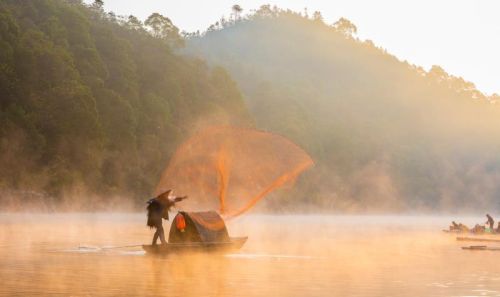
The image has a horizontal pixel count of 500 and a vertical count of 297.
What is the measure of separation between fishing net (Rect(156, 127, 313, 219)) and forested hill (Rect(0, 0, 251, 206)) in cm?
361

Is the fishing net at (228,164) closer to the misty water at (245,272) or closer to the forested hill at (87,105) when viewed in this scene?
the forested hill at (87,105)

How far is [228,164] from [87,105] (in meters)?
37.1

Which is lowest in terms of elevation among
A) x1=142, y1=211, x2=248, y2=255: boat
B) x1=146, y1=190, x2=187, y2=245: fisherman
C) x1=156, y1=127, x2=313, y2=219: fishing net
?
x1=142, y1=211, x2=248, y2=255: boat

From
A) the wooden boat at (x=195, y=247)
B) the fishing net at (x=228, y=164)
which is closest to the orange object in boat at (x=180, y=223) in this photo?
the wooden boat at (x=195, y=247)

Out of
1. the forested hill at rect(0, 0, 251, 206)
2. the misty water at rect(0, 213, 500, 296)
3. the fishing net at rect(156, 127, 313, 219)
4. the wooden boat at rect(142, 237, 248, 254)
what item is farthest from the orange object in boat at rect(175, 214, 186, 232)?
the fishing net at rect(156, 127, 313, 219)

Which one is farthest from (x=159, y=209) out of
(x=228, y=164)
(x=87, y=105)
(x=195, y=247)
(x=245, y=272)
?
(x=228, y=164)

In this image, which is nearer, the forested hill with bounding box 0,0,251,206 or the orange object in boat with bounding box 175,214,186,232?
the orange object in boat with bounding box 175,214,186,232

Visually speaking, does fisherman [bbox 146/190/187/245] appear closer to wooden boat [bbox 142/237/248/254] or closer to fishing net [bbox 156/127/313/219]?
wooden boat [bbox 142/237/248/254]

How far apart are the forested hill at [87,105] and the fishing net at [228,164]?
142 inches

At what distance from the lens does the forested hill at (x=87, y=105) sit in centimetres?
9988

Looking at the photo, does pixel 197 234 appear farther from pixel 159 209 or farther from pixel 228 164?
pixel 228 164

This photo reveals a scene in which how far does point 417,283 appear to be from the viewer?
95.4 ft

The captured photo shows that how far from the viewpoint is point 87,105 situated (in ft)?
341

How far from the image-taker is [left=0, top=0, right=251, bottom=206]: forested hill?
99.9m
